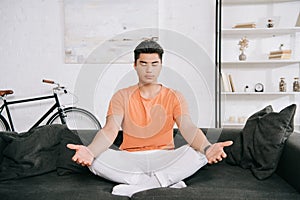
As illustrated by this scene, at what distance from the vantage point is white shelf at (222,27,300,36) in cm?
358

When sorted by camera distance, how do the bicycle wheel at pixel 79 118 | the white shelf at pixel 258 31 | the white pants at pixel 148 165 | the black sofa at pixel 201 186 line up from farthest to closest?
the bicycle wheel at pixel 79 118
the white shelf at pixel 258 31
the white pants at pixel 148 165
the black sofa at pixel 201 186

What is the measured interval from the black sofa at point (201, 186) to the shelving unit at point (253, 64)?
5.26 feet

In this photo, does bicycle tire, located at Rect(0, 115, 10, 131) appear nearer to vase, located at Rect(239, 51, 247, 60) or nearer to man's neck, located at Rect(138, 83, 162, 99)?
man's neck, located at Rect(138, 83, 162, 99)

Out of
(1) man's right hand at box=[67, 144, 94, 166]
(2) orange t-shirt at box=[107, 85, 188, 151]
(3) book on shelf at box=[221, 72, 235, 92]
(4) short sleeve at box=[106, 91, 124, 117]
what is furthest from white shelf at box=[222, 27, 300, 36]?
(1) man's right hand at box=[67, 144, 94, 166]

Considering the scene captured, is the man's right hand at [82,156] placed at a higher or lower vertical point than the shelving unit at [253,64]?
lower

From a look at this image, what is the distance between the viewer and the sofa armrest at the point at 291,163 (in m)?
1.87

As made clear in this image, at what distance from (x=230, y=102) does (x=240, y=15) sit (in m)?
0.86

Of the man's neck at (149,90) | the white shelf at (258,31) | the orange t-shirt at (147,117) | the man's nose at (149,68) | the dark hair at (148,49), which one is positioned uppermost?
the white shelf at (258,31)

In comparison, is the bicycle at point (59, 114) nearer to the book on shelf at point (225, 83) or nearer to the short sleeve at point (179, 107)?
the book on shelf at point (225, 83)

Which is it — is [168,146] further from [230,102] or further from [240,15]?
[240,15]

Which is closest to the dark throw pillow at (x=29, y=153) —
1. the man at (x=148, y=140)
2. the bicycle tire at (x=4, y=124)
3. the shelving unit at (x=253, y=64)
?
the man at (x=148, y=140)

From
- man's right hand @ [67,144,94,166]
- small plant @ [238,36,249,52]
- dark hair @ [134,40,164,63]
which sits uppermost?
small plant @ [238,36,249,52]

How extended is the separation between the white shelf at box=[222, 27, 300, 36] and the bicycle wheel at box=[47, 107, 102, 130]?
1.54m

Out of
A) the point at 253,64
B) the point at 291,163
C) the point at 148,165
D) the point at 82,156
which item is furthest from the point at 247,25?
the point at 82,156
